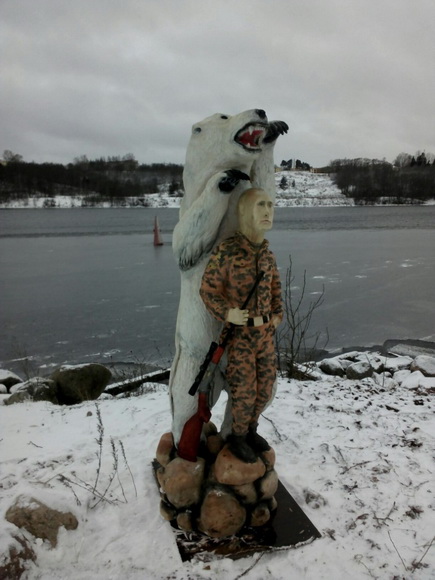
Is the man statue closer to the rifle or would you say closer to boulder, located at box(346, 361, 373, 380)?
the rifle

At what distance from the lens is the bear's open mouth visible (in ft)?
6.99

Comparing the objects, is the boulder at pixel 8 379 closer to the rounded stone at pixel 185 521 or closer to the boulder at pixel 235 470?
the rounded stone at pixel 185 521

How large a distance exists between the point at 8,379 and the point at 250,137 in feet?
14.3

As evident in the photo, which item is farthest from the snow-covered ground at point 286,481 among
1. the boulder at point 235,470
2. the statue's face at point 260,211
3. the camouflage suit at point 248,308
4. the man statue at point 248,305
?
the statue's face at point 260,211

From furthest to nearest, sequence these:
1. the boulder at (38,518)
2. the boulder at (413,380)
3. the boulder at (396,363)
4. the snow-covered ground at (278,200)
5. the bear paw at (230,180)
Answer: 1. the snow-covered ground at (278,200)
2. the boulder at (396,363)
3. the boulder at (413,380)
4. the boulder at (38,518)
5. the bear paw at (230,180)

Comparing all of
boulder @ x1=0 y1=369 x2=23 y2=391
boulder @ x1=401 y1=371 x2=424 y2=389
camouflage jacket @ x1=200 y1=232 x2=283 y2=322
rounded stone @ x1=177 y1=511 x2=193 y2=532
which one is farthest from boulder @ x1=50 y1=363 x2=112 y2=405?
boulder @ x1=401 y1=371 x2=424 y2=389

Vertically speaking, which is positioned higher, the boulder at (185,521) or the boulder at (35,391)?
the boulder at (185,521)

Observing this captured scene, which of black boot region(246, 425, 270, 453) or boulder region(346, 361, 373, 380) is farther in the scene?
boulder region(346, 361, 373, 380)

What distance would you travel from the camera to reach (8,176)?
52.1 metres

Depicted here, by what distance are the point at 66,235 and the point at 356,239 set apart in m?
13.3

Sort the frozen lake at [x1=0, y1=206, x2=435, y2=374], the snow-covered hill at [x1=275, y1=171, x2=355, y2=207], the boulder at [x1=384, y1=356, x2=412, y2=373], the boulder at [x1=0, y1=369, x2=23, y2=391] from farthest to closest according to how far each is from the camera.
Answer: the snow-covered hill at [x1=275, y1=171, x2=355, y2=207], the frozen lake at [x1=0, y1=206, x2=435, y2=374], the boulder at [x1=384, y1=356, x2=412, y2=373], the boulder at [x1=0, y1=369, x2=23, y2=391]

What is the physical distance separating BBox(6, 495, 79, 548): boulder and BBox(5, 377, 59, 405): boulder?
2.23 m

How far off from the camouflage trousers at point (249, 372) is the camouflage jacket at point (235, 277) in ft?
0.42

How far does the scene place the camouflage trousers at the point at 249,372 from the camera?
228 cm
